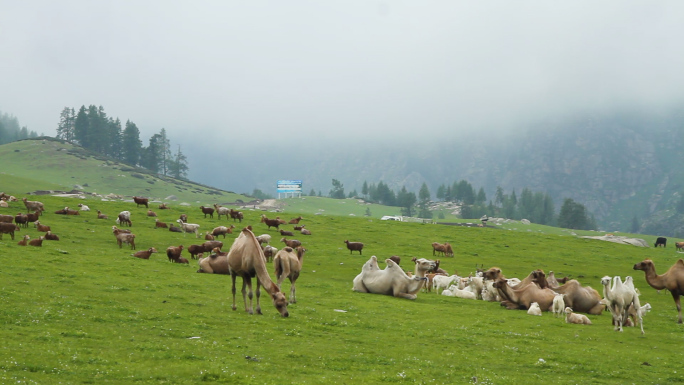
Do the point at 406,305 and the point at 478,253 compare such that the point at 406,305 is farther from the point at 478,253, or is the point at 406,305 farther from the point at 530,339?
the point at 478,253

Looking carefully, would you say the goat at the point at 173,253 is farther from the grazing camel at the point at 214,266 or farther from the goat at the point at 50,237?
the goat at the point at 50,237

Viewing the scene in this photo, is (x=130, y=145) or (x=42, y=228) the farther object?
(x=130, y=145)

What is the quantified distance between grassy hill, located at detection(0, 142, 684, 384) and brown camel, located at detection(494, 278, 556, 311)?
1060mm

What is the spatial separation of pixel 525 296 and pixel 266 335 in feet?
48.4

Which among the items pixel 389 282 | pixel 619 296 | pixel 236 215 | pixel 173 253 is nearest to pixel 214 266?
pixel 173 253

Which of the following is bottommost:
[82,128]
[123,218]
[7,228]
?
[7,228]

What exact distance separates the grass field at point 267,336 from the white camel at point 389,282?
0.90m

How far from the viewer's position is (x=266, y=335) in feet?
48.6

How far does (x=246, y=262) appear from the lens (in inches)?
686

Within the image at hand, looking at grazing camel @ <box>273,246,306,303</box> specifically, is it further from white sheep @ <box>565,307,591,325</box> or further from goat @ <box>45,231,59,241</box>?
goat @ <box>45,231,59,241</box>

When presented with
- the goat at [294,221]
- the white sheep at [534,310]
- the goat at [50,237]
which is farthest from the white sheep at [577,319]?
the goat at [294,221]

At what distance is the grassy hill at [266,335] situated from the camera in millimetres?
11414

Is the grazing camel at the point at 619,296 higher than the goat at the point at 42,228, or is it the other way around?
the goat at the point at 42,228

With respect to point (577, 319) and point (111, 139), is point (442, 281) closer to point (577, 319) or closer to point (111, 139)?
point (577, 319)
